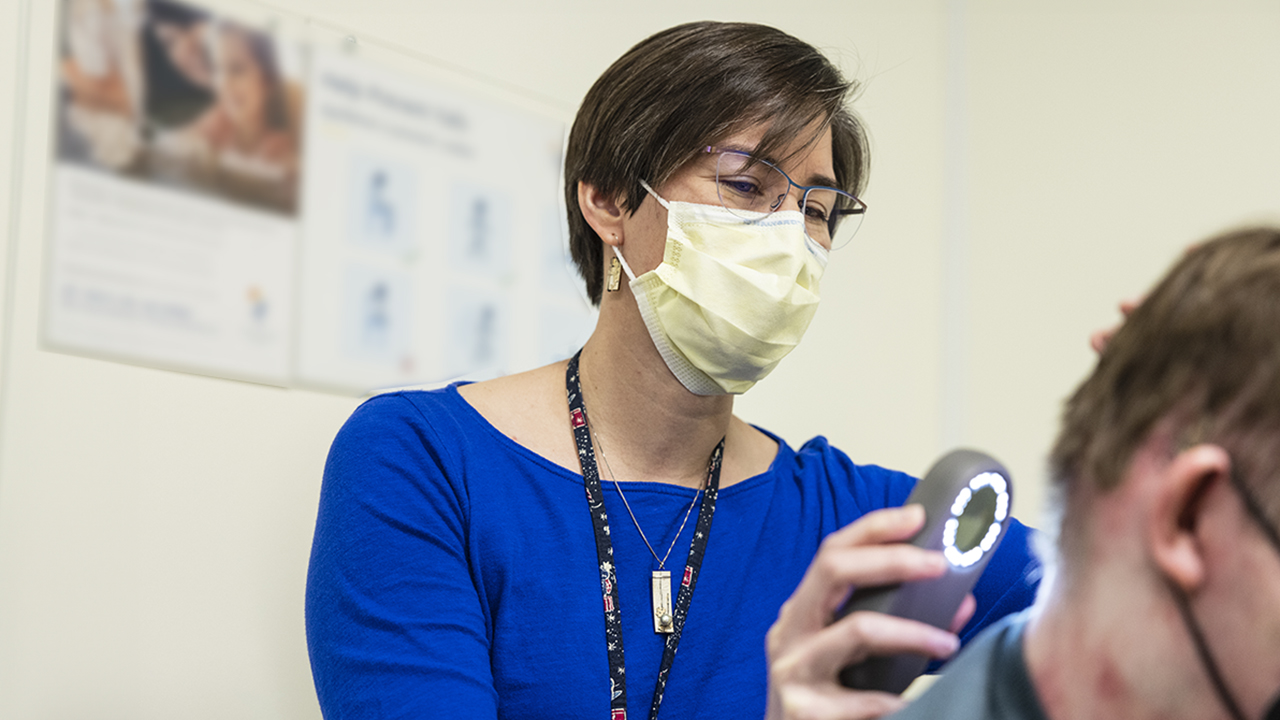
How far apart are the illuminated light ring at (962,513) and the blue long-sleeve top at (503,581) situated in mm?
539

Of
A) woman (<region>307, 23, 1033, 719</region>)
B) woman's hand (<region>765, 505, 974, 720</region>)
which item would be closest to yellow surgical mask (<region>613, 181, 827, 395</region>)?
woman (<region>307, 23, 1033, 719</region>)

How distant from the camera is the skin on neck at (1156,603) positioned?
565mm

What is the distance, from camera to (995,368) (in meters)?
2.56

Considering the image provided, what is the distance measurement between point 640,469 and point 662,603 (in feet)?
0.58

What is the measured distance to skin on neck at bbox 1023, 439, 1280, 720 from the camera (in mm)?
565

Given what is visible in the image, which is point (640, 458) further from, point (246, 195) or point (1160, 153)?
point (1160, 153)

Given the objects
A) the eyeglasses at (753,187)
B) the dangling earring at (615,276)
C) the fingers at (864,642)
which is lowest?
the fingers at (864,642)

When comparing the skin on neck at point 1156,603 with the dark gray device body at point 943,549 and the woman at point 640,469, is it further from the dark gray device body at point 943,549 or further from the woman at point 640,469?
the woman at point 640,469

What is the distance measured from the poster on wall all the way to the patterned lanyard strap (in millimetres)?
455

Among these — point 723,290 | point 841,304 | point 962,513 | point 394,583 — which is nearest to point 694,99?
point 723,290

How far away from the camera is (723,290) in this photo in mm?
1372

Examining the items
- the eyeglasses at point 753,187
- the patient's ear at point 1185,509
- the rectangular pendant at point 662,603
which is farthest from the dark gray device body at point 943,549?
the eyeglasses at point 753,187

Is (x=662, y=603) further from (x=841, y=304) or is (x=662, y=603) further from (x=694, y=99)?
(x=841, y=304)

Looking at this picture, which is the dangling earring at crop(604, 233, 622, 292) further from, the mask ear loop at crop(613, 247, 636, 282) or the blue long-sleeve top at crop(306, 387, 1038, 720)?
the blue long-sleeve top at crop(306, 387, 1038, 720)
